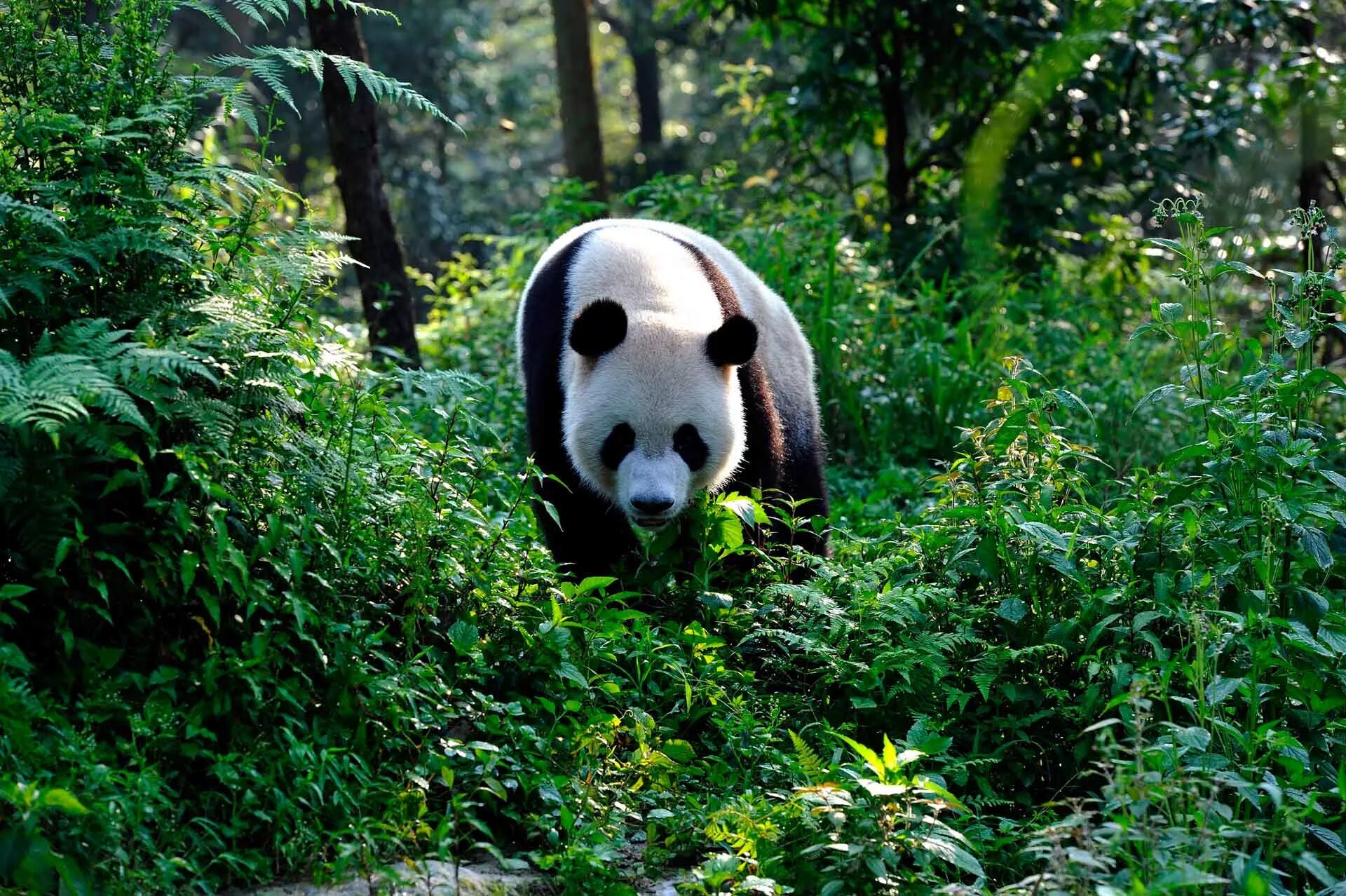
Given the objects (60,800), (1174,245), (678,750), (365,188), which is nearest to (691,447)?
(678,750)

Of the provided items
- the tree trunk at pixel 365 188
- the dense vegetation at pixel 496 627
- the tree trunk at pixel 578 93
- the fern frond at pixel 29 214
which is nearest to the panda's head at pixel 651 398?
the dense vegetation at pixel 496 627

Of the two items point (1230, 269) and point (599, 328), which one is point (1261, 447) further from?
point (599, 328)

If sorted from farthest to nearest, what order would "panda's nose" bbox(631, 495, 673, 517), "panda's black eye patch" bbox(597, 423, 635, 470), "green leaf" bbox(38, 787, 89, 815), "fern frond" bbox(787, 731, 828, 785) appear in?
"panda's black eye patch" bbox(597, 423, 635, 470), "panda's nose" bbox(631, 495, 673, 517), "fern frond" bbox(787, 731, 828, 785), "green leaf" bbox(38, 787, 89, 815)

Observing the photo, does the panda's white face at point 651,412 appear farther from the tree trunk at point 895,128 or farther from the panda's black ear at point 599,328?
the tree trunk at point 895,128

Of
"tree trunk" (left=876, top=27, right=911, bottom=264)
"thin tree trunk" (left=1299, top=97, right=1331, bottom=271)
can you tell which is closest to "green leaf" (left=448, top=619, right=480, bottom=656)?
"tree trunk" (left=876, top=27, right=911, bottom=264)

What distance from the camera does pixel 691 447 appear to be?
4734 mm

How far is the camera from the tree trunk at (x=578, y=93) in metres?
11.3

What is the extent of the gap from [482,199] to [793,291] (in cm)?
1573

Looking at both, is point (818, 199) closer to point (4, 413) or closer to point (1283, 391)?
point (1283, 391)

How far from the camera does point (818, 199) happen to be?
905 cm

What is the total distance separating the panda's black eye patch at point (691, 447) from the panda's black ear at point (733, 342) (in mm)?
295

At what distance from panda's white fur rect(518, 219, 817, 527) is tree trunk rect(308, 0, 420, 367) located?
229cm

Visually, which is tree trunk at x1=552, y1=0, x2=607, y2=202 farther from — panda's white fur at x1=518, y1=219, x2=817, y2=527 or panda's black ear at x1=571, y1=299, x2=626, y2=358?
panda's black ear at x1=571, y1=299, x2=626, y2=358

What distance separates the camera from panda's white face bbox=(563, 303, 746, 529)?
4.68m
